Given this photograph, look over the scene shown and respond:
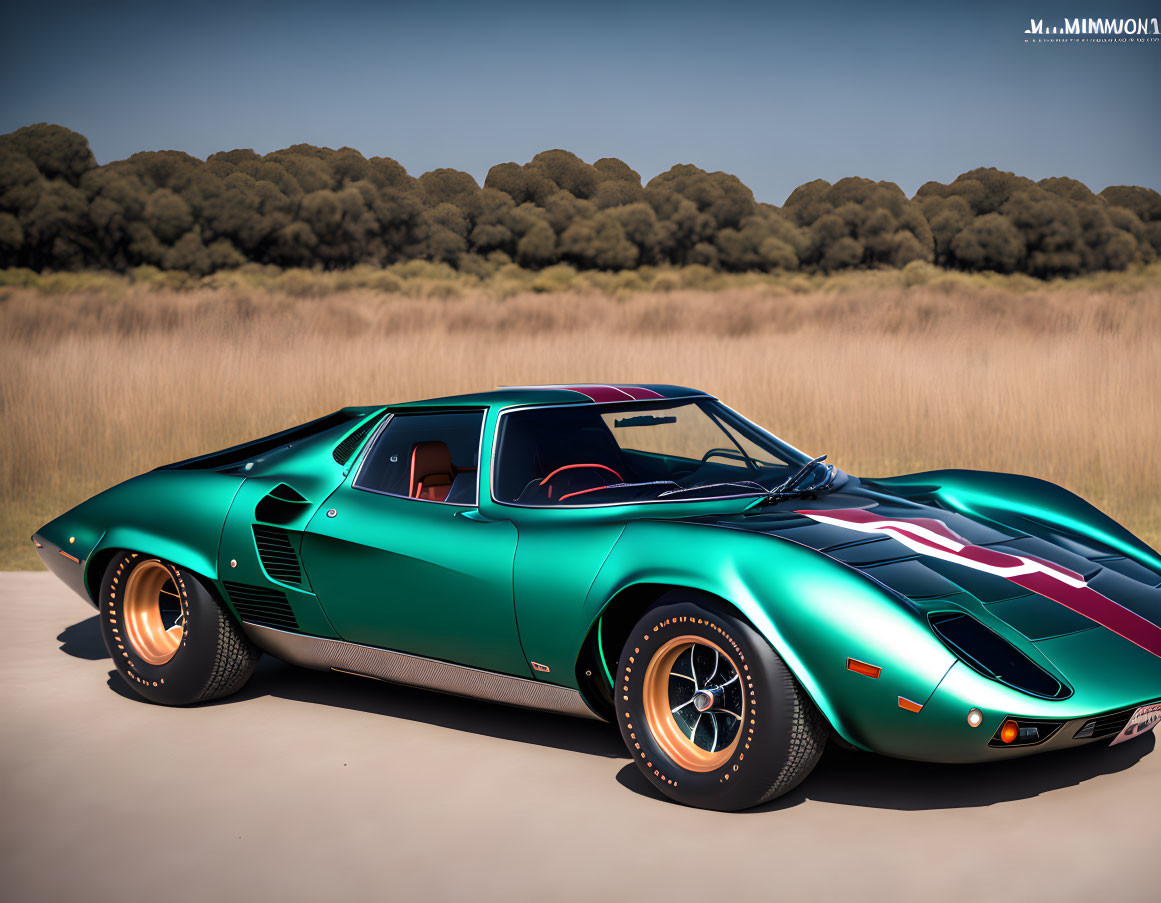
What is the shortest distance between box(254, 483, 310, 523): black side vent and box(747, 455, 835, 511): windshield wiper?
5.85 feet

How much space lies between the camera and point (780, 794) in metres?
3.58

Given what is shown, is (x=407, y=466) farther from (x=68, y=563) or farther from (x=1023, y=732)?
(x=1023, y=732)

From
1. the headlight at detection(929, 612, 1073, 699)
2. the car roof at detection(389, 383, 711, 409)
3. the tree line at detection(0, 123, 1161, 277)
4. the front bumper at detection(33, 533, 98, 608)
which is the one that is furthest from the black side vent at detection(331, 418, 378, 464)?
the tree line at detection(0, 123, 1161, 277)

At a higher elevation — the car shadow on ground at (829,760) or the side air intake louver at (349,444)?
the side air intake louver at (349,444)

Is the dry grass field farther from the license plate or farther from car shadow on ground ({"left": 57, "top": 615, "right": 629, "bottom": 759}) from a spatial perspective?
the license plate

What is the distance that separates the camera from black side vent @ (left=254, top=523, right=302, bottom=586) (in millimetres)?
4770

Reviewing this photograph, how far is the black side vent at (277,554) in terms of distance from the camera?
4770 mm

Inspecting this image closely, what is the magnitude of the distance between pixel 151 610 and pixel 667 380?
28.5 feet

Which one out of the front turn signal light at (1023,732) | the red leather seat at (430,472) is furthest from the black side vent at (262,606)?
the front turn signal light at (1023,732)

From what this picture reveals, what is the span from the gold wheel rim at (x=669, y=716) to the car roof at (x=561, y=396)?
1284mm

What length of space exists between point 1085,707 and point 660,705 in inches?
48.0

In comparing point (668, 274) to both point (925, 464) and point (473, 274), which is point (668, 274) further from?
point (925, 464)

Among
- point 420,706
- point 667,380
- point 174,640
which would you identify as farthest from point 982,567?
point 667,380

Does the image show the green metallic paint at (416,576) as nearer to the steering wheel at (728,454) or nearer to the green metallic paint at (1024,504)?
the steering wheel at (728,454)
